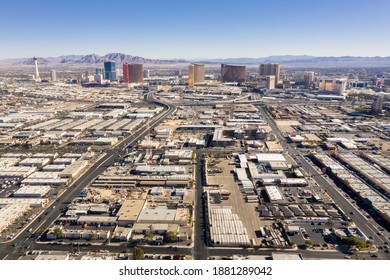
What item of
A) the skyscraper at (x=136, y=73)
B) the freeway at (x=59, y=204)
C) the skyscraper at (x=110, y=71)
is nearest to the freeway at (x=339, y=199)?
the freeway at (x=59, y=204)

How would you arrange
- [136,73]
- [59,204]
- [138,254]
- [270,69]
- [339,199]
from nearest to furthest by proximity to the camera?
[138,254] < [59,204] < [339,199] < [270,69] < [136,73]

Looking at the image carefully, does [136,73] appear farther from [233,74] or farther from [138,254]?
[138,254]

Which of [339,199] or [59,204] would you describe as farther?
[339,199]

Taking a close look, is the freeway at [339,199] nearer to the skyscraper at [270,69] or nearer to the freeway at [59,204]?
the freeway at [59,204]

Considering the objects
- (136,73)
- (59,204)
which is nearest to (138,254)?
(59,204)

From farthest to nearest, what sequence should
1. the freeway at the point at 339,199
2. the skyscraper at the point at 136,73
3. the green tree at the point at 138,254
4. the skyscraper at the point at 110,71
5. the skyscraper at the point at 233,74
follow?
the skyscraper at the point at 110,71, the skyscraper at the point at 136,73, the skyscraper at the point at 233,74, the freeway at the point at 339,199, the green tree at the point at 138,254

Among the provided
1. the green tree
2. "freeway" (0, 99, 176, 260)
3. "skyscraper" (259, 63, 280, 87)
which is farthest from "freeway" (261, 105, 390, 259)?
"skyscraper" (259, 63, 280, 87)
